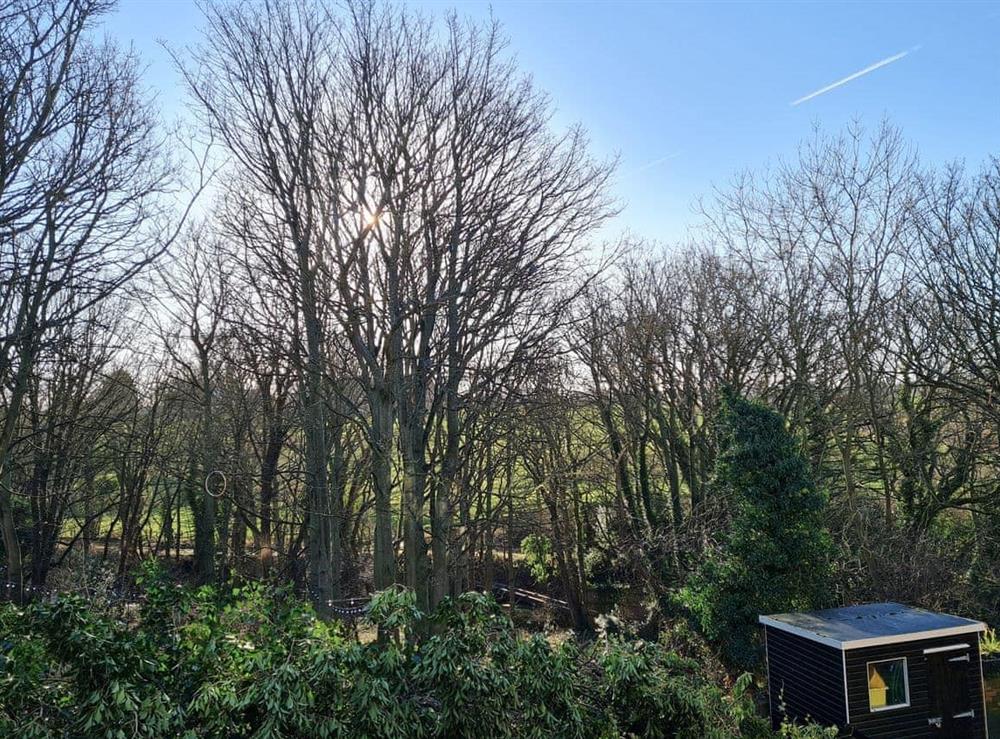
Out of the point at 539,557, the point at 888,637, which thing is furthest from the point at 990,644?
the point at 539,557

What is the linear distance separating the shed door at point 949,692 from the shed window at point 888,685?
0.40m

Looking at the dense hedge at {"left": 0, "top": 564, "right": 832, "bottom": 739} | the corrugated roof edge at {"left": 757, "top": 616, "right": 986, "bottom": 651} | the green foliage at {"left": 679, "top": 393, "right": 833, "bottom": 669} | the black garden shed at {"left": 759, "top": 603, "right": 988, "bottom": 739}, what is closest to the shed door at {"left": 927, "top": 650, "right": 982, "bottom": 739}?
the black garden shed at {"left": 759, "top": 603, "right": 988, "bottom": 739}

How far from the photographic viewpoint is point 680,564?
14.7 meters

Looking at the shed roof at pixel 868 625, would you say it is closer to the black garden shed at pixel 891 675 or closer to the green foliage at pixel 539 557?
the black garden shed at pixel 891 675

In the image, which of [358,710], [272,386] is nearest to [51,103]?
[358,710]

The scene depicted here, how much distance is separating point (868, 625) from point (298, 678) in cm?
755

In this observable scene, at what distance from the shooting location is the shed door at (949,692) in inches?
343

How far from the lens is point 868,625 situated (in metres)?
8.87

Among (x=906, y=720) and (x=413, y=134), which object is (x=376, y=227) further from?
(x=906, y=720)

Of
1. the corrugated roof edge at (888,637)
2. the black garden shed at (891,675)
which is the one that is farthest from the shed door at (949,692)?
the corrugated roof edge at (888,637)

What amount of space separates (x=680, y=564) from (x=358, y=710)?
11.1 metres

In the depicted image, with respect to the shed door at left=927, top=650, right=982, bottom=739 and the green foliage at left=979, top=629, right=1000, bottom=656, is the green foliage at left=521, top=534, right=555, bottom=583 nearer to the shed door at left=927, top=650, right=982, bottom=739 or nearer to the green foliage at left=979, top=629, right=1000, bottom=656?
the green foliage at left=979, top=629, right=1000, bottom=656

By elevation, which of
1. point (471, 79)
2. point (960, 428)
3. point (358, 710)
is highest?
point (471, 79)

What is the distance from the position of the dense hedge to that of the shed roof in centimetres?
327
